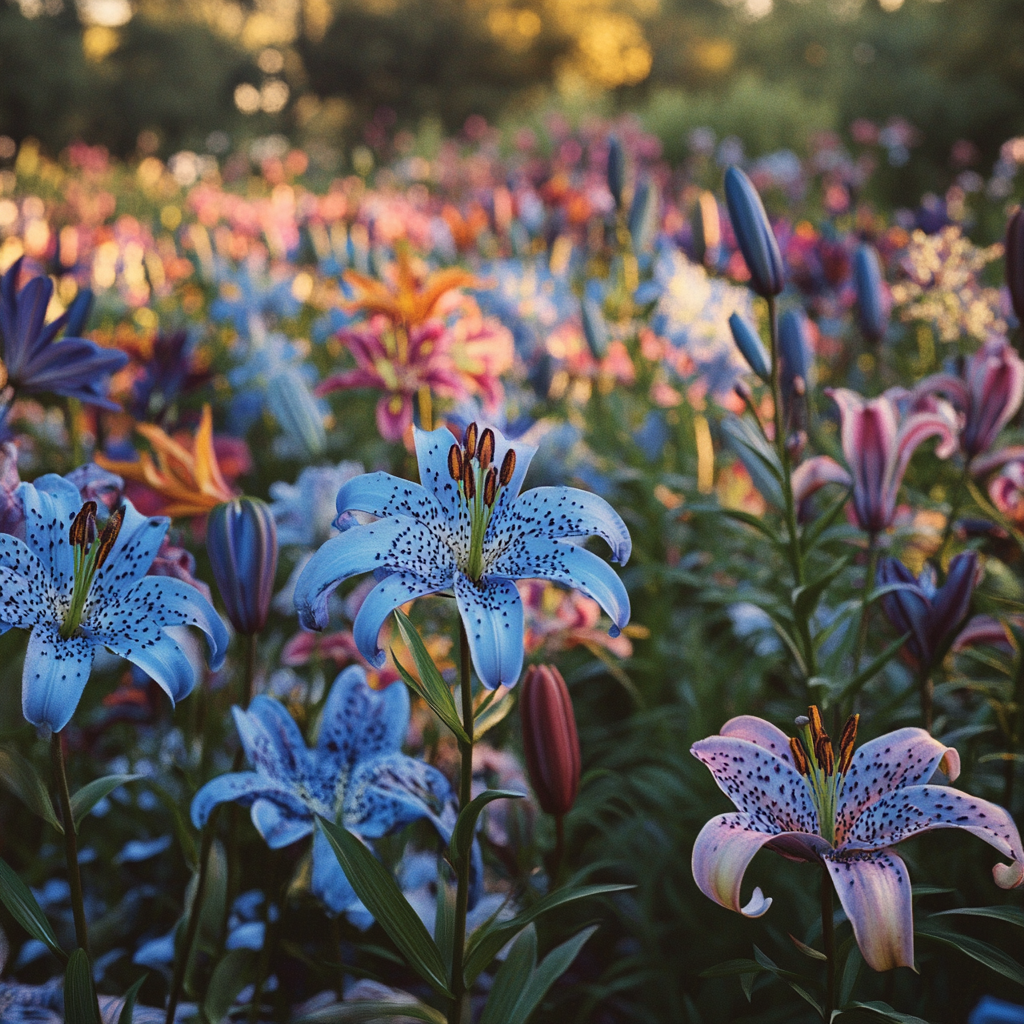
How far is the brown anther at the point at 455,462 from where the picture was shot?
882 millimetres

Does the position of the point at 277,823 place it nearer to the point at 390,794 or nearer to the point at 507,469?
the point at 390,794

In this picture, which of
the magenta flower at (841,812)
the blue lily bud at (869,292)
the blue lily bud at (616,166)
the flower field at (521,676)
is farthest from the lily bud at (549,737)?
the blue lily bud at (616,166)

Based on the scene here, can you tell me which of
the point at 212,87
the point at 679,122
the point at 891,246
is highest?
the point at 891,246

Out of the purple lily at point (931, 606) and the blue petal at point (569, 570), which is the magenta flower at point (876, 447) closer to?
the purple lily at point (931, 606)

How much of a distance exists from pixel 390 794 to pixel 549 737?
0.61ft

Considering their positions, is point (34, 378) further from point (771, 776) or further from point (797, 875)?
point (797, 875)

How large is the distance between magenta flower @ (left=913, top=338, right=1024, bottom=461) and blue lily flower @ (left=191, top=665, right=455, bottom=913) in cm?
93

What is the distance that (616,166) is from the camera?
8.98ft

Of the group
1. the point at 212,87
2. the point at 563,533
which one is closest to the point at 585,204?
the point at 563,533

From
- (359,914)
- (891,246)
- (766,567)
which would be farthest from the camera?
(891,246)

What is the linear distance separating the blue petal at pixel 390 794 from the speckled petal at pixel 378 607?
28 centimetres

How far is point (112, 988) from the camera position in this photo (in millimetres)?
1345

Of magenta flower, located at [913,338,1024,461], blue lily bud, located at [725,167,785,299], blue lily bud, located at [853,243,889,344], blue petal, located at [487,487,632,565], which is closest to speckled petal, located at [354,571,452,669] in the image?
blue petal, located at [487,487,632,565]

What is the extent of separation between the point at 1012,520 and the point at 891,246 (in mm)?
2092
